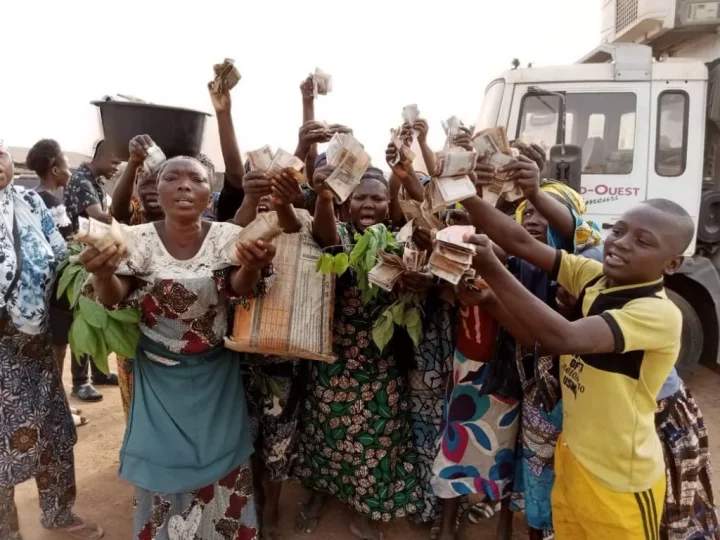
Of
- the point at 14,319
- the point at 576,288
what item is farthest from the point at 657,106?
the point at 14,319

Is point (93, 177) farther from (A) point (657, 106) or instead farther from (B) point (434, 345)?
(A) point (657, 106)

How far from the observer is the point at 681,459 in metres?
2.12

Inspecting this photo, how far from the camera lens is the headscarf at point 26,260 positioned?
237 cm

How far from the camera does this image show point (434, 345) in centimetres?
266

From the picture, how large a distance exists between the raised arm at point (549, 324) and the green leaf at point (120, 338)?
138cm

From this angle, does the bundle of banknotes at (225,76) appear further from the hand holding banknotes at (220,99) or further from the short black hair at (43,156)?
the short black hair at (43,156)

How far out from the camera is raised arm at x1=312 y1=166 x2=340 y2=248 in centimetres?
217

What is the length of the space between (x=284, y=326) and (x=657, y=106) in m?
3.90

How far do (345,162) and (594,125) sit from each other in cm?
342

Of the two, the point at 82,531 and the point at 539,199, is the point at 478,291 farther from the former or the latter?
the point at 82,531

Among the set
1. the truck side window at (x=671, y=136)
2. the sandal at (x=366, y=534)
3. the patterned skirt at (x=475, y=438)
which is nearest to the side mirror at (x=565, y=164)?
the truck side window at (x=671, y=136)

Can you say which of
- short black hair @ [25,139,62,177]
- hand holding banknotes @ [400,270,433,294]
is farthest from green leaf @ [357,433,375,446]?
short black hair @ [25,139,62,177]

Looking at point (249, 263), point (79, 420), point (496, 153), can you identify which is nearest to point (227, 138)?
point (249, 263)

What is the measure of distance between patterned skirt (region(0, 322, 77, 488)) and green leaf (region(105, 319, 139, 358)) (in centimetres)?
69
